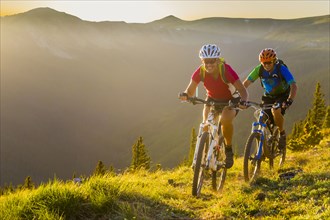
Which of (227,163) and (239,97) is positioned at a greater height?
(239,97)

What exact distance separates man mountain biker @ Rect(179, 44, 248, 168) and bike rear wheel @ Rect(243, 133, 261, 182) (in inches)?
26.8

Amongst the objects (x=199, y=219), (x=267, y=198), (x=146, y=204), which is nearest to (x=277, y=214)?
(x=267, y=198)

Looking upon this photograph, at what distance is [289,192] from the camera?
25.3ft

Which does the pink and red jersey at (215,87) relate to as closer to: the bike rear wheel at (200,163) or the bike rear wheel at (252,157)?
the bike rear wheel at (200,163)

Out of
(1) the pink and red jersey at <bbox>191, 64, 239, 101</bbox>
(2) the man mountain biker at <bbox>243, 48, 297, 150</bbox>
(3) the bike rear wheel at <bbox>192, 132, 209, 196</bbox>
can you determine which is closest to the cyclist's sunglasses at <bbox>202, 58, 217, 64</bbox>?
(1) the pink and red jersey at <bbox>191, 64, 239, 101</bbox>

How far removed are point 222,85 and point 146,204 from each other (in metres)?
3.25

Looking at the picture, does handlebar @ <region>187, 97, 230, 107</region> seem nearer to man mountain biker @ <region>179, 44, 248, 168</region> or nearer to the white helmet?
man mountain biker @ <region>179, 44, 248, 168</region>

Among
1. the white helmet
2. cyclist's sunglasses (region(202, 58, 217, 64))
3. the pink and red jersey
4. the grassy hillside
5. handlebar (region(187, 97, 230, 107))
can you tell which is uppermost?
the white helmet

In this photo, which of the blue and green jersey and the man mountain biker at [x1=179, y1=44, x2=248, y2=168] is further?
the blue and green jersey

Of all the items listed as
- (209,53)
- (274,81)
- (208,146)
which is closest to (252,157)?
(208,146)

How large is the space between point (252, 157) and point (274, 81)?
2233mm

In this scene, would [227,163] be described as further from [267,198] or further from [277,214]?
[277,214]

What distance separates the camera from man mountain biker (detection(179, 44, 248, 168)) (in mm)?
7969

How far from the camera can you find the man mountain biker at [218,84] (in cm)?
797
